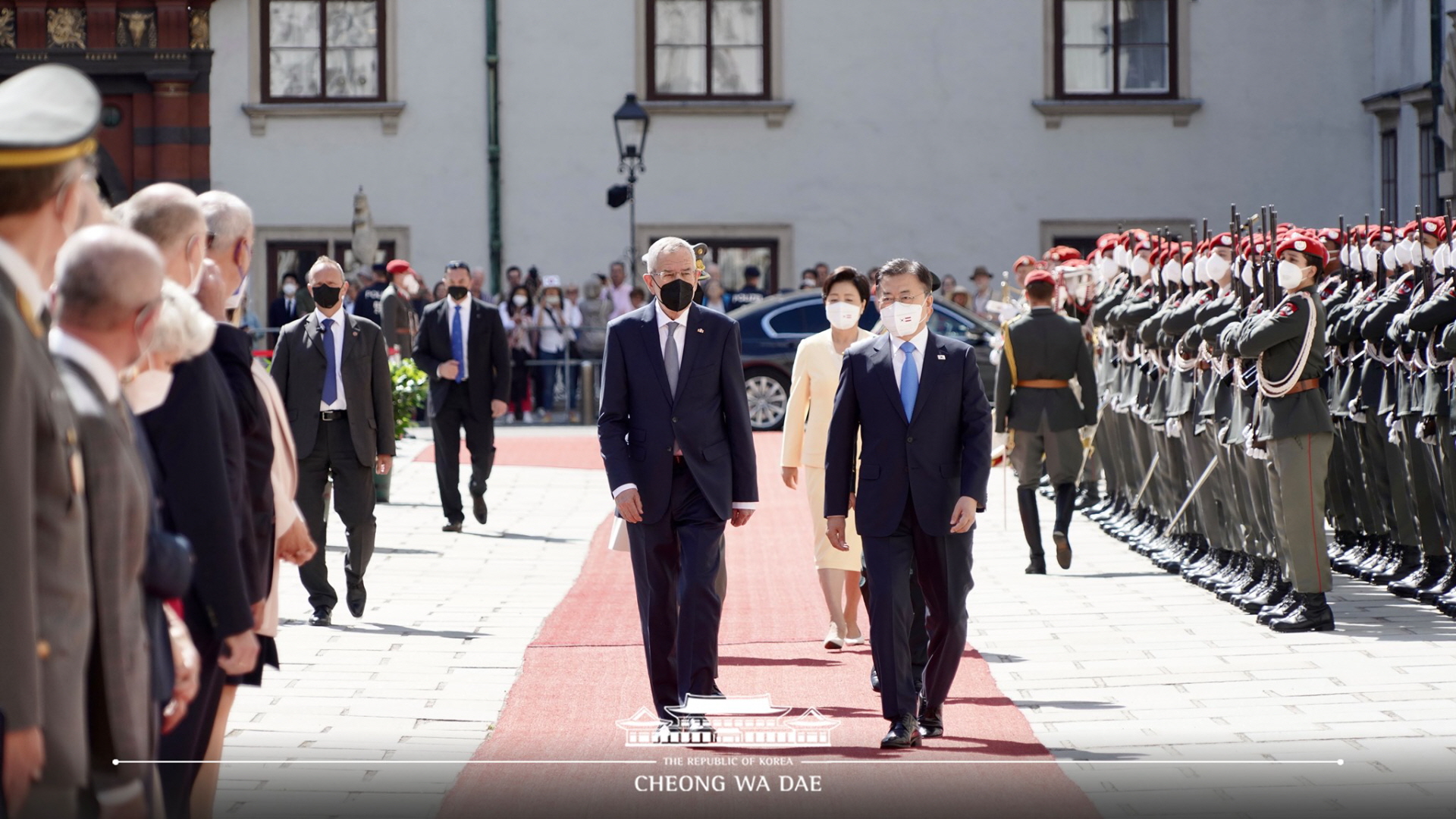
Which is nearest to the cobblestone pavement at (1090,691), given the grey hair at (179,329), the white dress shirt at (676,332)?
the white dress shirt at (676,332)

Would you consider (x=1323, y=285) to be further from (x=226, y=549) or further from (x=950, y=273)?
(x=950, y=273)

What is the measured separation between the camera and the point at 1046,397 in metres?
12.8

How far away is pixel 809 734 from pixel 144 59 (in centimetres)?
2397

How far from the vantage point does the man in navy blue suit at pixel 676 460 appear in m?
7.39

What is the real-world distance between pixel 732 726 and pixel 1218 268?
210 inches

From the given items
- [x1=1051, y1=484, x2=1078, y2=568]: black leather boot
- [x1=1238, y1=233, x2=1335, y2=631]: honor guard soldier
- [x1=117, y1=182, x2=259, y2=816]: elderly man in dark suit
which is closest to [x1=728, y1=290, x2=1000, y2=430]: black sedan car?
[x1=1051, y1=484, x2=1078, y2=568]: black leather boot

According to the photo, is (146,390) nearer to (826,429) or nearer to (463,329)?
(826,429)

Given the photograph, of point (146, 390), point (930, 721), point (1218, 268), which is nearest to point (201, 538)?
point (146, 390)

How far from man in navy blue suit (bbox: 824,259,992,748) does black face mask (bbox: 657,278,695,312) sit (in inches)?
24.7

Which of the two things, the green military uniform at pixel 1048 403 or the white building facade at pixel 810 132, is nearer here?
the green military uniform at pixel 1048 403

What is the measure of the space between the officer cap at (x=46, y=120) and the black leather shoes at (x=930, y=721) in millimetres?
4374

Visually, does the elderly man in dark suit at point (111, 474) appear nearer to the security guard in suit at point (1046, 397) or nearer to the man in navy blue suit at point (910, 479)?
the man in navy blue suit at point (910, 479)

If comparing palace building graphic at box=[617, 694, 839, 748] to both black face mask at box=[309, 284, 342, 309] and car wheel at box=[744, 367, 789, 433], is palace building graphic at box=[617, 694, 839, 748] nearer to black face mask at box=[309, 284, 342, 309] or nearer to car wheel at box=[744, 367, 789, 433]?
black face mask at box=[309, 284, 342, 309]

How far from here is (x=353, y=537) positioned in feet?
34.9
